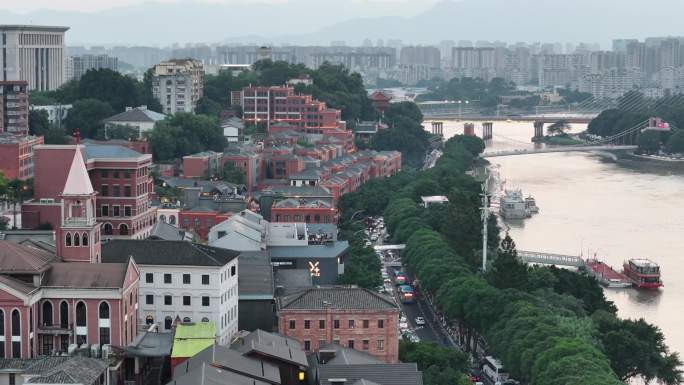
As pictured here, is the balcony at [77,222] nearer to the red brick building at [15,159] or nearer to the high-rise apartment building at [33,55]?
the red brick building at [15,159]

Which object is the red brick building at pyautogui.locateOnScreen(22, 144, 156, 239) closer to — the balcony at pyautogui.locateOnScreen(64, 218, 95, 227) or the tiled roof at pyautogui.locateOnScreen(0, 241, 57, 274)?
the balcony at pyautogui.locateOnScreen(64, 218, 95, 227)

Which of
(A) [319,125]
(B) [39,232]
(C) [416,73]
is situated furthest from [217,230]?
(C) [416,73]

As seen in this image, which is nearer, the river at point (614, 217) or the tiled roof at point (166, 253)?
the tiled roof at point (166, 253)

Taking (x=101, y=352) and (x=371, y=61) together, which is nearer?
(x=101, y=352)

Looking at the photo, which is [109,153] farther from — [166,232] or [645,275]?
[645,275]

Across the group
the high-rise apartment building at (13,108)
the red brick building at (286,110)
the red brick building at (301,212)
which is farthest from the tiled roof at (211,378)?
the red brick building at (286,110)

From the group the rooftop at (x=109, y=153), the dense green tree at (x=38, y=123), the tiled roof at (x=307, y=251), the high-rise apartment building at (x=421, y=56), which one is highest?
the high-rise apartment building at (x=421, y=56)

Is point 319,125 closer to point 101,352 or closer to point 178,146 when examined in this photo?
point 178,146
